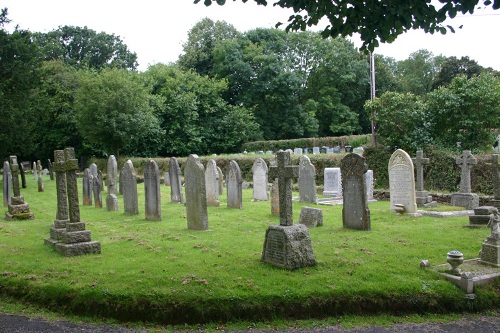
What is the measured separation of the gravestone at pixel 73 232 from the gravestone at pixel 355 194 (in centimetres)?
604

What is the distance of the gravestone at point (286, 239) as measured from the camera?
7527 millimetres

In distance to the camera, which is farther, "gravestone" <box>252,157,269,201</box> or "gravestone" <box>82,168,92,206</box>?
"gravestone" <box>252,157,269,201</box>

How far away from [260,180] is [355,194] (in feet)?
24.6

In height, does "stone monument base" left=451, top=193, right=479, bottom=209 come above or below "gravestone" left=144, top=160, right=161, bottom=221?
below

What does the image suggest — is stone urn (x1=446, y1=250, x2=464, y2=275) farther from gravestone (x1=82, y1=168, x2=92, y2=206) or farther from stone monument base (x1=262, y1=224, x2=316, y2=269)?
gravestone (x1=82, y1=168, x2=92, y2=206)

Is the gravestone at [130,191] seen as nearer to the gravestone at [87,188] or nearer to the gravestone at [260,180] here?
the gravestone at [87,188]

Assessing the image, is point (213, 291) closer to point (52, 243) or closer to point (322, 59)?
point (52, 243)

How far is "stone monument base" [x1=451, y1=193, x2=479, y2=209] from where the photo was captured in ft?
48.0

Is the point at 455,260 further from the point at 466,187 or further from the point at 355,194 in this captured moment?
the point at 466,187

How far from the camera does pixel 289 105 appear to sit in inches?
1886

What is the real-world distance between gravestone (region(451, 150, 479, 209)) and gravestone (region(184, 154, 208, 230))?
8.99 m

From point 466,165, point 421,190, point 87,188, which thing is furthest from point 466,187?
point 87,188

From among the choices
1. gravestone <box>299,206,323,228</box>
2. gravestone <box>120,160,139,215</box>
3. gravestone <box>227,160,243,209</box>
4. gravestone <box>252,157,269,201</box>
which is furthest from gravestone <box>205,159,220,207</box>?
gravestone <box>299,206,323,228</box>

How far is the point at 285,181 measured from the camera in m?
8.07
